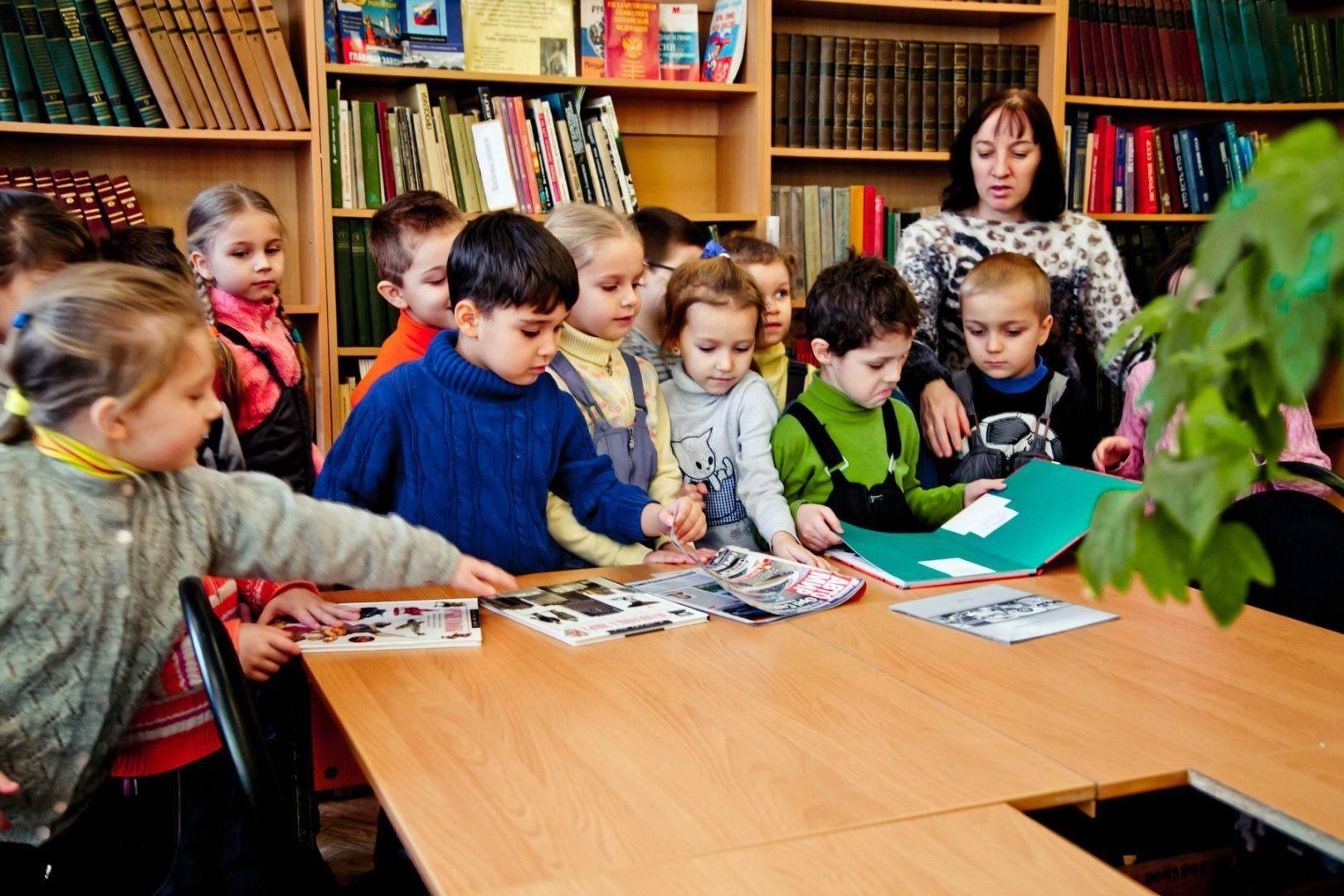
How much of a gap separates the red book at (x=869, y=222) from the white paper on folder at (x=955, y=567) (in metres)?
2.25

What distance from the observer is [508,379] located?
1971 millimetres

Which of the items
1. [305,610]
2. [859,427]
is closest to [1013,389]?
[859,427]

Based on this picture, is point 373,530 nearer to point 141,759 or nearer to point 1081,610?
point 141,759

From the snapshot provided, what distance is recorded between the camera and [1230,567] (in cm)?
59

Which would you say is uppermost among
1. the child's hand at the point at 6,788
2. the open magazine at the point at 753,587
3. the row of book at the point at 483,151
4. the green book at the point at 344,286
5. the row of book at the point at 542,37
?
the row of book at the point at 542,37

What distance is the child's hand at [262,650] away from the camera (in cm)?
145

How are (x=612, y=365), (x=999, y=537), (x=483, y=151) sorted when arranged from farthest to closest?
(x=483, y=151)
(x=612, y=365)
(x=999, y=537)

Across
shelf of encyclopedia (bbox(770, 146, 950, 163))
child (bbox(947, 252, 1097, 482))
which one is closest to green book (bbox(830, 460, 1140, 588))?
child (bbox(947, 252, 1097, 482))

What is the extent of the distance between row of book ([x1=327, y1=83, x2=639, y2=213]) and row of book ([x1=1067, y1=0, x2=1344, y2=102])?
1.65 metres

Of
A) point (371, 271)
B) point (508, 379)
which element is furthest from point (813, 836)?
point (371, 271)

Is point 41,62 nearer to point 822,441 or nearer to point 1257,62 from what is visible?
point 822,441

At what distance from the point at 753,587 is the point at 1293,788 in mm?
819

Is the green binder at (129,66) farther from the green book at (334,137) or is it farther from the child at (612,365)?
the child at (612,365)

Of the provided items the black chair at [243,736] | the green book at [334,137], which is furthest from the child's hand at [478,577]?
the green book at [334,137]
